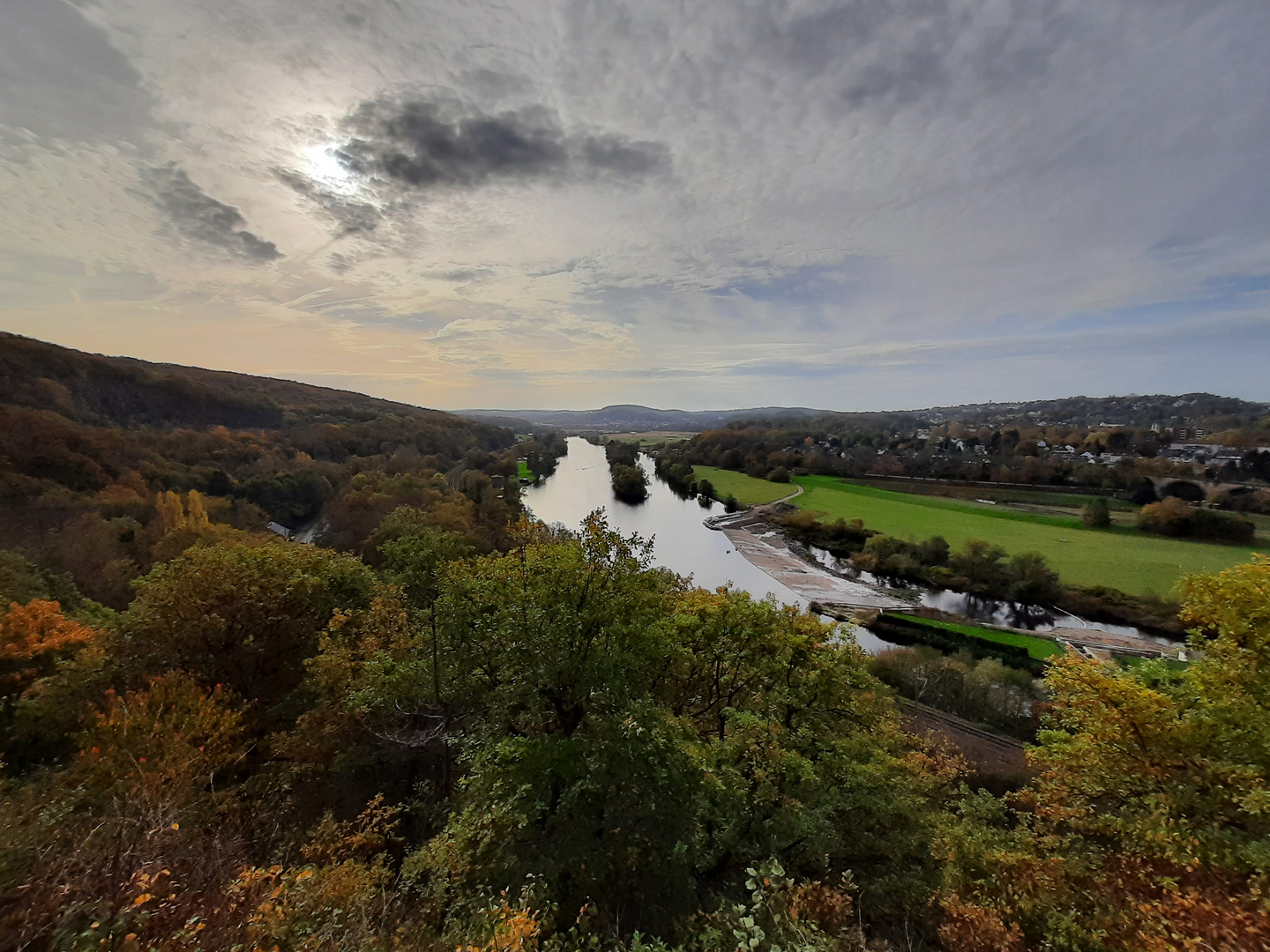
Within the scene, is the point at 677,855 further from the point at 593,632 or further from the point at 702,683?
the point at 702,683

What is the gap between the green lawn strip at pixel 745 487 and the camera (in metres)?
65.0

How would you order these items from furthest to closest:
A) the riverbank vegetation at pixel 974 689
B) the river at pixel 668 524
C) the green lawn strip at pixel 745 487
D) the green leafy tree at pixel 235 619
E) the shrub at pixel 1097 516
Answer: the green lawn strip at pixel 745 487
the shrub at pixel 1097 516
the river at pixel 668 524
the riverbank vegetation at pixel 974 689
the green leafy tree at pixel 235 619

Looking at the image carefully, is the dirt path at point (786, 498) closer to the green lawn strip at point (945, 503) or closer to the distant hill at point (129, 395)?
the green lawn strip at point (945, 503)

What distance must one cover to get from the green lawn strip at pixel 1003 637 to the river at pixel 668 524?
11.5ft

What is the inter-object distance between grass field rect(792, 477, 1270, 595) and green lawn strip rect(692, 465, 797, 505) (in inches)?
187

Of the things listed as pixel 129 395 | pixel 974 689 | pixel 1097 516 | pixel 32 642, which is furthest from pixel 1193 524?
pixel 129 395

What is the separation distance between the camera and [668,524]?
177ft

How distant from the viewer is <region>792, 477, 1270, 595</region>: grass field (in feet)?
108

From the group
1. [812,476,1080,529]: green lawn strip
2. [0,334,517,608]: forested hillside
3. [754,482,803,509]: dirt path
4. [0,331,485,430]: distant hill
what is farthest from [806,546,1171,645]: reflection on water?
[0,331,485,430]: distant hill

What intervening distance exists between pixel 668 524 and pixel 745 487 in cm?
2289

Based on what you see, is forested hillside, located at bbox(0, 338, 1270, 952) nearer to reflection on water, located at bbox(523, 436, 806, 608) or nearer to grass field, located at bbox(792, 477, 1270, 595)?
reflection on water, located at bbox(523, 436, 806, 608)

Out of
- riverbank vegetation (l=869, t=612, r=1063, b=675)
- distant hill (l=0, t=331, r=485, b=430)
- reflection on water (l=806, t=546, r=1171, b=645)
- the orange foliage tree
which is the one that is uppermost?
distant hill (l=0, t=331, r=485, b=430)

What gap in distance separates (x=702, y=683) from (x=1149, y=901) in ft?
21.7

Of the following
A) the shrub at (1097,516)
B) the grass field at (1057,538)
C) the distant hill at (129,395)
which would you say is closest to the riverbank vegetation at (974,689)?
the grass field at (1057,538)
